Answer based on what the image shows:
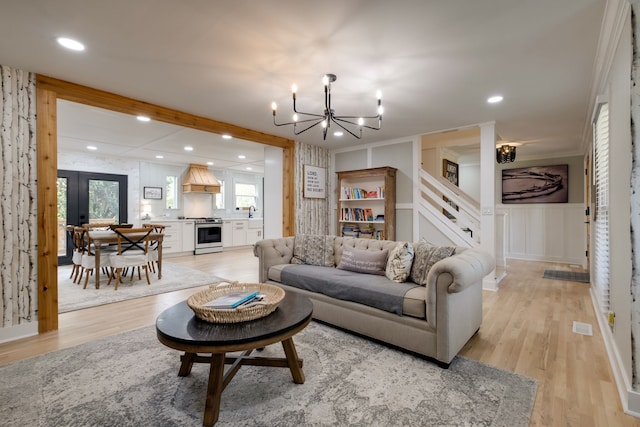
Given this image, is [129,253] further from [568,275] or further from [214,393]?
[568,275]

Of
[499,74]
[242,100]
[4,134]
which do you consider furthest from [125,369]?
[499,74]

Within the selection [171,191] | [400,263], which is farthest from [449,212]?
[171,191]

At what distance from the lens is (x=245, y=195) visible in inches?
371

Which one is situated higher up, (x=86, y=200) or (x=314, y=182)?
(x=314, y=182)

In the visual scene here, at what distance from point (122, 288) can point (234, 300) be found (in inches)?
131

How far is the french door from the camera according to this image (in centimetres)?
617

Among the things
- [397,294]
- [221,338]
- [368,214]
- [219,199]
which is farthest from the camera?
[219,199]

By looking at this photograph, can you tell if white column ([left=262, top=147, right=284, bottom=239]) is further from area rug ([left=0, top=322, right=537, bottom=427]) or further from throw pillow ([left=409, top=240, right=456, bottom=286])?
area rug ([left=0, top=322, right=537, bottom=427])

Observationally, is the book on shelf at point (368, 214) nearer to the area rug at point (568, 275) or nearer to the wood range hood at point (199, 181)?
the area rug at point (568, 275)

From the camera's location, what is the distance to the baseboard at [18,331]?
2.63m

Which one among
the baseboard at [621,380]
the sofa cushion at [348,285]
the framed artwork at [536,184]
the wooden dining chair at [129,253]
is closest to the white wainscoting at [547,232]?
the framed artwork at [536,184]

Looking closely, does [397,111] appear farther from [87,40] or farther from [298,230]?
[87,40]

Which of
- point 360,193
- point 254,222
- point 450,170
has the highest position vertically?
point 450,170

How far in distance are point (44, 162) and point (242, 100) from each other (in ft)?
6.59
